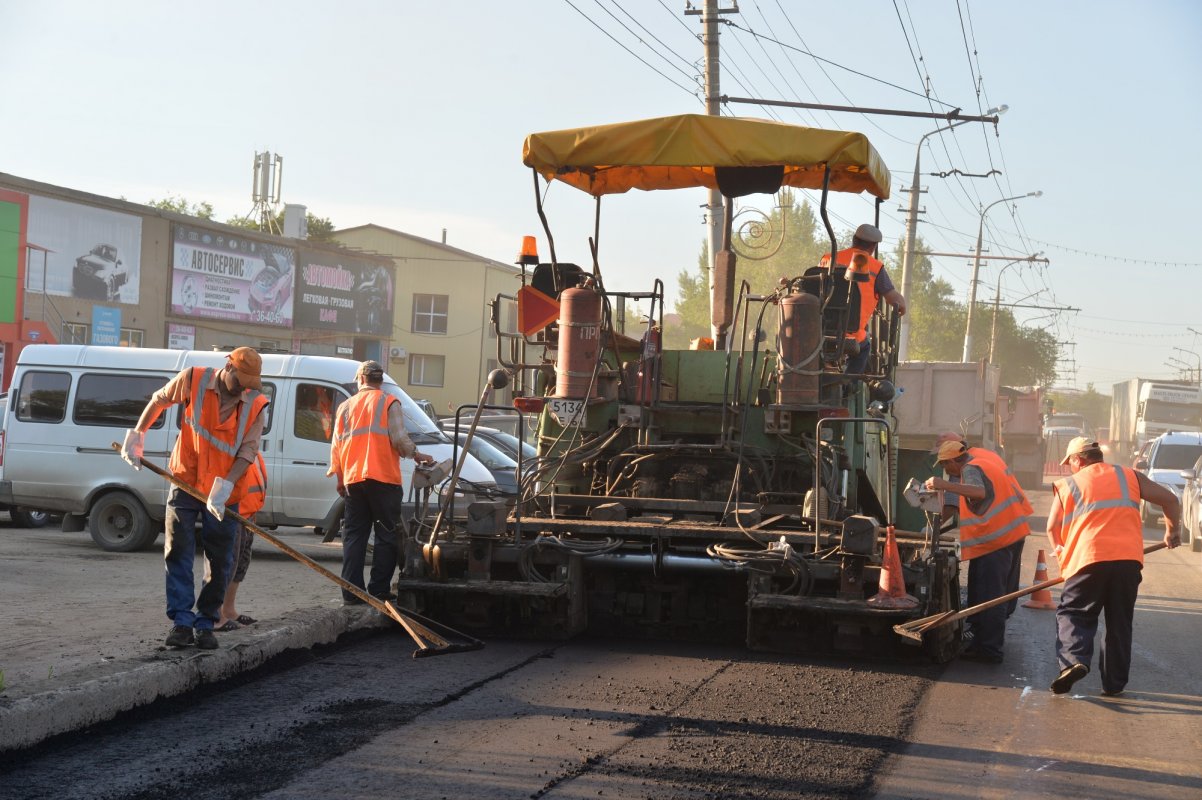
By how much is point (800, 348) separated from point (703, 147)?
141 centimetres

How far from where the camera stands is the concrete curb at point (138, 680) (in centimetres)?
520

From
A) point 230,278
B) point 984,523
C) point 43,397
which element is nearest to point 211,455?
point 984,523

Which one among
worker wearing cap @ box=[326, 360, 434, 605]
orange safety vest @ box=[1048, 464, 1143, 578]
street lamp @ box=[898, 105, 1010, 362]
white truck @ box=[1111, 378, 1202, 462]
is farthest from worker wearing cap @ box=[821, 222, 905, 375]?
white truck @ box=[1111, 378, 1202, 462]

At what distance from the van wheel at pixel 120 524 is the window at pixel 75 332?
16875 millimetres

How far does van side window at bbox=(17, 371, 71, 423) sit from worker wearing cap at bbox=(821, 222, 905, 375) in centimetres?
872

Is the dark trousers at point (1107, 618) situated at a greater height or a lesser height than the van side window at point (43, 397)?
lesser

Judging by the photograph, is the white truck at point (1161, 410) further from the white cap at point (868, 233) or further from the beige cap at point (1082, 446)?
the beige cap at point (1082, 446)

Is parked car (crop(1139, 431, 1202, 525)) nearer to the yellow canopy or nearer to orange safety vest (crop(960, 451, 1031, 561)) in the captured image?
orange safety vest (crop(960, 451, 1031, 561))

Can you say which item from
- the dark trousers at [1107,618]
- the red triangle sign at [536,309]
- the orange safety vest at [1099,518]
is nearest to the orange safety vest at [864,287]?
the orange safety vest at [1099,518]

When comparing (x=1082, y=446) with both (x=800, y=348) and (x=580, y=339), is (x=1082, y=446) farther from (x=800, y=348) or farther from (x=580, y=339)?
(x=580, y=339)

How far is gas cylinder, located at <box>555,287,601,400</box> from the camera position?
342 inches

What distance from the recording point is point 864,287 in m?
8.74

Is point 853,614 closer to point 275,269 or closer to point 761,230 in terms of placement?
point 761,230

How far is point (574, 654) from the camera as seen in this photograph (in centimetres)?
772
